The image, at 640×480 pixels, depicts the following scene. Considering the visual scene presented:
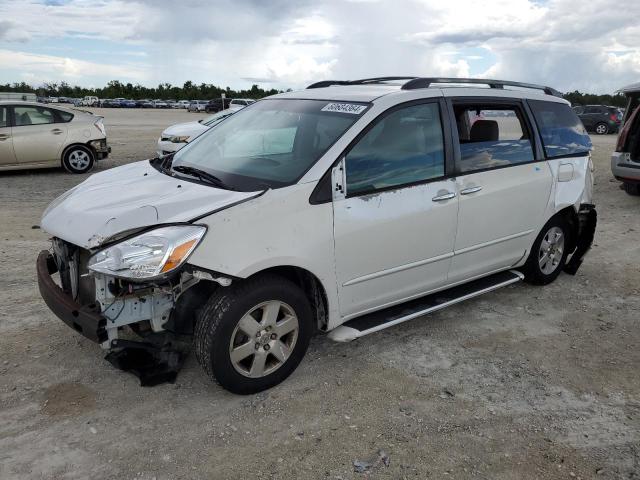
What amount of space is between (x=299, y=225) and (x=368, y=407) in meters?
1.16

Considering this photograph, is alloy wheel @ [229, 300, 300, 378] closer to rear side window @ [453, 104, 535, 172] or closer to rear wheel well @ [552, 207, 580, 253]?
rear side window @ [453, 104, 535, 172]

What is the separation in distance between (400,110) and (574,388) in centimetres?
216

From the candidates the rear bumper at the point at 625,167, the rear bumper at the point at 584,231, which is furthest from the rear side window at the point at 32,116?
the rear bumper at the point at 625,167

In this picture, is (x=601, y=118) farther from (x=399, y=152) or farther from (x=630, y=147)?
(x=399, y=152)

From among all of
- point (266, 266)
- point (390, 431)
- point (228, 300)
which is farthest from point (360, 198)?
point (390, 431)

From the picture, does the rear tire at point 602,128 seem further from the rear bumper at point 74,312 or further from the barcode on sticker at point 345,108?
the rear bumper at point 74,312

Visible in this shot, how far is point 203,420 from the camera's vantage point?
3166mm

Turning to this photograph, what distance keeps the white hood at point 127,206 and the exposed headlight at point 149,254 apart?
0.27 ft

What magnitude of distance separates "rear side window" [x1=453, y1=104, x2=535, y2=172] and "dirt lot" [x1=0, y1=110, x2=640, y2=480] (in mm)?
1305

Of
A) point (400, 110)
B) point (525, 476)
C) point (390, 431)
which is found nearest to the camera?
point (525, 476)

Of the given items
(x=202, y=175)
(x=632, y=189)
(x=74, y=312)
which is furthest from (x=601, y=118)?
(x=74, y=312)

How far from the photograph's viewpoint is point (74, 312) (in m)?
3.11

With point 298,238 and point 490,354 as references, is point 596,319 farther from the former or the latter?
point 298,238

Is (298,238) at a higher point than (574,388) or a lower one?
higher
